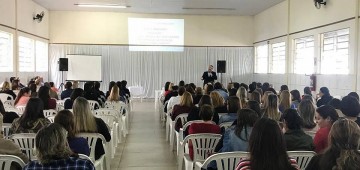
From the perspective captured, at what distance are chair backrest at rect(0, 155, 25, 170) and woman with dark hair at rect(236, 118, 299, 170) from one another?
1.65 meters

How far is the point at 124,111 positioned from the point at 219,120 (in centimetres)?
355

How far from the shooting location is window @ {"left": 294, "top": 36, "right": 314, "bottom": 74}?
10359 millimetres

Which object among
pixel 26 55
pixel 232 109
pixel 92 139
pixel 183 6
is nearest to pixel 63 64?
pixel 26 55

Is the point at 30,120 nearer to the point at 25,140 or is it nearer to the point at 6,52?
the point at 25,140

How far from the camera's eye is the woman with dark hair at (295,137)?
9.73 feet

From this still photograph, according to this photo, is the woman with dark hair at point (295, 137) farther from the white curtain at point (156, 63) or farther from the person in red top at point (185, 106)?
the white curtain at point (156, 63)

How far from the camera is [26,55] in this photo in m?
12.2

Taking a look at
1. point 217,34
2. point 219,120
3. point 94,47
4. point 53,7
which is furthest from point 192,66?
point 219,120

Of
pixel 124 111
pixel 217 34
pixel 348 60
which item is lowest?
pixel 124 111

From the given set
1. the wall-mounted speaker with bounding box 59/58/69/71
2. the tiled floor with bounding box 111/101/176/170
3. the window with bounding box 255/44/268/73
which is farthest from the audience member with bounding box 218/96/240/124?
the wall-mounted speaker with bounding box 59/58/69/71

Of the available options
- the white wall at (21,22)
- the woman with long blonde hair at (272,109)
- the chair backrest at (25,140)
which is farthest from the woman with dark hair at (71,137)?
the white wall at (21,22)

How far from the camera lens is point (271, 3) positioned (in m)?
12.6

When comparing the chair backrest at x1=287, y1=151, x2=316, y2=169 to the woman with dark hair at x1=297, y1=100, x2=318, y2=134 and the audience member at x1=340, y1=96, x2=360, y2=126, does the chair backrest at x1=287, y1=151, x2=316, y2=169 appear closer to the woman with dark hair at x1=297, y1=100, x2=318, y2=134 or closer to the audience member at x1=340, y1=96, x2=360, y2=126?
the woman with dark hair at x1=297, y1=100, x2=318, y2=134

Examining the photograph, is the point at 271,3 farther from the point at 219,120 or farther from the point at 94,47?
the point at 219,120
